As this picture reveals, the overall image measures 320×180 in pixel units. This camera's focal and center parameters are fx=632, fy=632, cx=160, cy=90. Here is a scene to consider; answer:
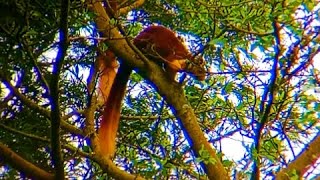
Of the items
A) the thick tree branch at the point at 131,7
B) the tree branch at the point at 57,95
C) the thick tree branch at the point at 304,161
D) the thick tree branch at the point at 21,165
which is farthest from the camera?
the thick tree branch at the point at 131,7

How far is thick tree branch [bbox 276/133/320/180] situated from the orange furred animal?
43 centimetres

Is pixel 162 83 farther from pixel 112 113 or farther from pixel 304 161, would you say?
pixel 304 161

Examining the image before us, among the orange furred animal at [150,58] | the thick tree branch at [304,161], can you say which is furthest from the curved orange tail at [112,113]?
the thick tree branch at [304,161]

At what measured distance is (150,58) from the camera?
6.34 feet

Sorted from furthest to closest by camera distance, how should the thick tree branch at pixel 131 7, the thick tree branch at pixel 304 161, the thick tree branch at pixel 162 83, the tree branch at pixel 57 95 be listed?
the thick tree branch at pixel 131 7 → the thick tree branch at pixel 162 83 → the thick tree branch at pixel 304 161 → the tree branch at pixel 57 95

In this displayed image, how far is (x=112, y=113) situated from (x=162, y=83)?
32 cm

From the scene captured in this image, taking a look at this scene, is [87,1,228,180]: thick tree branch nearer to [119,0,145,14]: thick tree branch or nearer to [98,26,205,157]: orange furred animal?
[98,26,205,157]: orange furred animal

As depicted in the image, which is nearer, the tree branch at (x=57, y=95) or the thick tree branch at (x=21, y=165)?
the tree branch at (x=57, y=95)

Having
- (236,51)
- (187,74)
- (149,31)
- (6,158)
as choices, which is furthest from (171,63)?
(6,158)

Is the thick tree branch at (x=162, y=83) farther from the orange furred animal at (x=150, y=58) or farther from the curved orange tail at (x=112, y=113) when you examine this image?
the curved orange tail at (x=112, y=113)

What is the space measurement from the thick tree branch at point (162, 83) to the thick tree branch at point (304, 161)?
22cm

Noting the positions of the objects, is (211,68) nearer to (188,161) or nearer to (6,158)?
(188,161)

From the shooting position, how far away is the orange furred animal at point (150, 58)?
1.92 m

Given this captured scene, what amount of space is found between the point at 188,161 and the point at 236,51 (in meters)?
0.45
